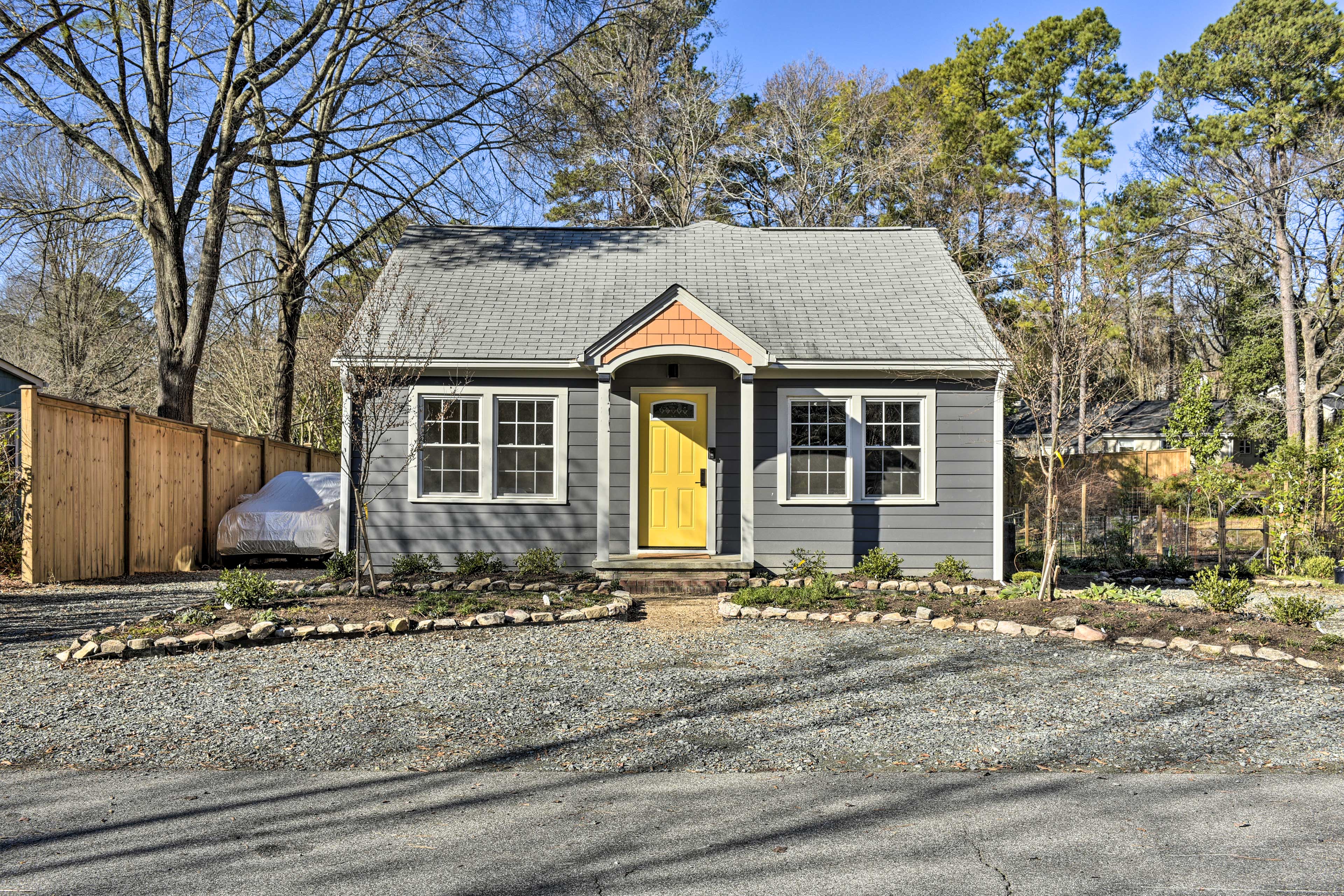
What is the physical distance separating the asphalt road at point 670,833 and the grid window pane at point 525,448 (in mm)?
7158

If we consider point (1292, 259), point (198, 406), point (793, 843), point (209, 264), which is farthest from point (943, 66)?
point (793, 843)

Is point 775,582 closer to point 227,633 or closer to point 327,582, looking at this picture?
point 327,582

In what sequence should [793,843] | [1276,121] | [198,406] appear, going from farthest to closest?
[198,406] < [1276,121] < [793,843]

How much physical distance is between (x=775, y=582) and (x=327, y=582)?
17.0ft

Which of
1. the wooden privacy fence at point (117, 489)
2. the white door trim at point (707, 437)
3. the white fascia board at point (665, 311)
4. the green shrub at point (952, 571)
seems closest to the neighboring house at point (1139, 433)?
the green shrub at point (952, 571)

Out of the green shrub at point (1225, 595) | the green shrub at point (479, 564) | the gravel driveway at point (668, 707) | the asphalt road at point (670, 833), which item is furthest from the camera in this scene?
the green shrub at point (479, 564)

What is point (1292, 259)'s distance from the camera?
22.3 m

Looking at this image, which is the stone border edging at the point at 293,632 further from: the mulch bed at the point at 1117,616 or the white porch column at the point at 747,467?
the white porch column at the point at 747,467

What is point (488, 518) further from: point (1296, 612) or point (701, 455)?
point (1296, 612)

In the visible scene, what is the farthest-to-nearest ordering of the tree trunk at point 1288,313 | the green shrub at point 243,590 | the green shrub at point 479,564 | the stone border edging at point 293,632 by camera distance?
1. the tree trunk at point 1288,313
2. the green shrub at point 479,564
3. the green shrub at point 243,590
4. the stone border edging at point 293,632

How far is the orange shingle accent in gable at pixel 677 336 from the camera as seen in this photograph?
423 inches

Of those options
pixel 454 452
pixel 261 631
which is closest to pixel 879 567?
pixel 454 452

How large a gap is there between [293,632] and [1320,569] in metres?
13.6

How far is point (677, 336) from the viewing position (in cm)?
1080
